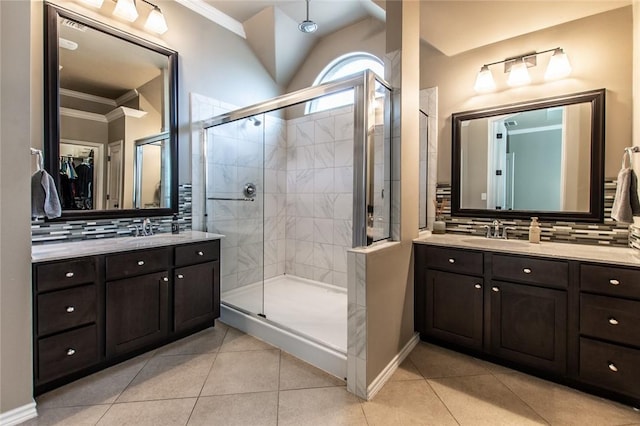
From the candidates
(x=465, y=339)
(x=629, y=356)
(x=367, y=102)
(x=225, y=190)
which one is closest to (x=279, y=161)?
(x=225, y=190)

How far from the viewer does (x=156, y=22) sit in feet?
8.35

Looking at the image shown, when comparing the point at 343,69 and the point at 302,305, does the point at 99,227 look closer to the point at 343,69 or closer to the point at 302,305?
the point at 302,305

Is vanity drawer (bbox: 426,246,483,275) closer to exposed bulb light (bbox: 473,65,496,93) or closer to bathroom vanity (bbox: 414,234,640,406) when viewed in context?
bathroom vanity (bbox: 414,234,640,406)

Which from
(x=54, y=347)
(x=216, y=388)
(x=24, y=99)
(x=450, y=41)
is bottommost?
(x=216, y=388)

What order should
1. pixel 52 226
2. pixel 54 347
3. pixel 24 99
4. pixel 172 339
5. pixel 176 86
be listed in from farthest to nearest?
pixel 176 86 → pixel 172 339 → pixel 52 226 → pixel 54 347 → pixel 24 99

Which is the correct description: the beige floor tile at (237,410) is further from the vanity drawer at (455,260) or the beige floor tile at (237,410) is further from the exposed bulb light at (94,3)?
the exposed bulb light at (94,3)

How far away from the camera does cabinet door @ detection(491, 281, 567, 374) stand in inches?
72.1

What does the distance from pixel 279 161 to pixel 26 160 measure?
8.34 feet

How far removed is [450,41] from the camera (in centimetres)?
250

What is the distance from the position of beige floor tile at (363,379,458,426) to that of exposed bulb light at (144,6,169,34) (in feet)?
10.6

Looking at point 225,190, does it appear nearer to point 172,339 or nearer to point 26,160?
point 172,339

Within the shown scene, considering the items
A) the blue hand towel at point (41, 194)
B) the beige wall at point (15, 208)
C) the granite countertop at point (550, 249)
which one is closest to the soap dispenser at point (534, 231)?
the granite countertop at point (550, 249)

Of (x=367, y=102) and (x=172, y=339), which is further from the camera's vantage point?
(x=172, y=339)

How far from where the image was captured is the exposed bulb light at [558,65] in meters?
2.24
